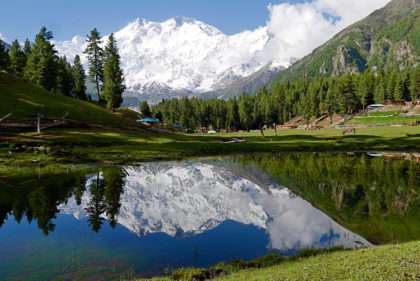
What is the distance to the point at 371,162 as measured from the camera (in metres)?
65.1

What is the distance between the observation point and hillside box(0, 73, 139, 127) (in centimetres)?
8244

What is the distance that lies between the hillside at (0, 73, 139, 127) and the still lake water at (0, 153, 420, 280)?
36.5 meters

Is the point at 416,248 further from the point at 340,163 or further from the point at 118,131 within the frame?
the point at 118,131

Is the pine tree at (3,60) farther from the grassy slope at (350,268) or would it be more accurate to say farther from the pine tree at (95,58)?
the grassy slope at (350,268)

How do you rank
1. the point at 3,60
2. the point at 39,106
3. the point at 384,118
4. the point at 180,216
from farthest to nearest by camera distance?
the point at 384,118 → the point at 3,60 → the point at 39,106 → the point at 180,216

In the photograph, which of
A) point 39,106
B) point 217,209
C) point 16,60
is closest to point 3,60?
point 16,60

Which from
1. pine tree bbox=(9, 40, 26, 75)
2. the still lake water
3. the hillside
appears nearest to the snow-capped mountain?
the still lake water

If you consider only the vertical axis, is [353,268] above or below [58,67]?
below

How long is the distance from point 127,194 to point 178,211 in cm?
776

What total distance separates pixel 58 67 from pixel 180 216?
368 feet

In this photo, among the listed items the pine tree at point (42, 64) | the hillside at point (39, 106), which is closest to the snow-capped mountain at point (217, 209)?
the hillside at point (39, 106)

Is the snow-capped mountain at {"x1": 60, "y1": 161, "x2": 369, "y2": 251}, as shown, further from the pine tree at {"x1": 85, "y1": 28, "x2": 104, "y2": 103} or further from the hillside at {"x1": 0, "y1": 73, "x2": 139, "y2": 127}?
the pine tree at {"x1": 85, "y1": 28, "x2": 104, "y2": 103}

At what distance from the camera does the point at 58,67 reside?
428 ft

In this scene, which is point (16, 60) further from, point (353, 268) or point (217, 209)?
point (353, 268)
